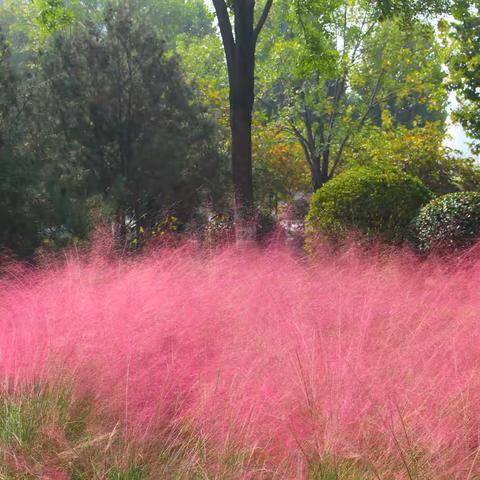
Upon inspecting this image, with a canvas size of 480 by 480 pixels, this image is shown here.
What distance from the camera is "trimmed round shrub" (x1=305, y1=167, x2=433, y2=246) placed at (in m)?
9.14

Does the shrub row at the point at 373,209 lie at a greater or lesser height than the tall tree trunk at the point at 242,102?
lesser

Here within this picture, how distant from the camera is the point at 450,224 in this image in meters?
7.88

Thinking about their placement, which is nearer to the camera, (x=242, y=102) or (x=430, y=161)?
(x=242, y=102)

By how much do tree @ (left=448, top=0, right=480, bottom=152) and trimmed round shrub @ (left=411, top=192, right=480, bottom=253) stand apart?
16.9 ft

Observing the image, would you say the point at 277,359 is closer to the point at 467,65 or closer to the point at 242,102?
the point at 242,102

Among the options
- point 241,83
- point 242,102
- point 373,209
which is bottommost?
point 373,209

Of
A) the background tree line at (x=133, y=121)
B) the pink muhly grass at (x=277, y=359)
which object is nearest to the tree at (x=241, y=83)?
the background tree line at (x=133, y=121)

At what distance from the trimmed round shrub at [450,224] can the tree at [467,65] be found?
516cm

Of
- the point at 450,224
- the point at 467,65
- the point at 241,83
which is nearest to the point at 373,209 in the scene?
the point at 450,224

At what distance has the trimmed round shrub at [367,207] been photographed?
30.0 ft

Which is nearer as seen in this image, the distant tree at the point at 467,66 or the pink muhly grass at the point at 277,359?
the pink muhly grass at the point at 277,359

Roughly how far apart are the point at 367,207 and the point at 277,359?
574 centimetres

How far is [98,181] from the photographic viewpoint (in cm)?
1162

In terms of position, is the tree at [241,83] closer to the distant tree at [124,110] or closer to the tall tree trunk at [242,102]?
the tall tree trunk at [242,102]
